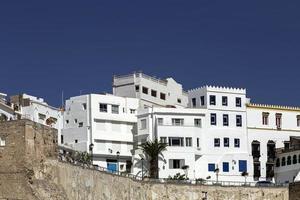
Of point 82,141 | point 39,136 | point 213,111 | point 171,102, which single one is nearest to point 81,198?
point 39,136

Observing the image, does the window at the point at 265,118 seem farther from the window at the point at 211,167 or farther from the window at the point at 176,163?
the window at the point at 176,163

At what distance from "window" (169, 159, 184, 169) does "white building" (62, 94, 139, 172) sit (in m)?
4.74

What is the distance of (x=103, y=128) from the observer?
94562 mm

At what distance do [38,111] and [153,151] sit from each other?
1425 cm

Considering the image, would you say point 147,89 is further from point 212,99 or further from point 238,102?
point 238,102

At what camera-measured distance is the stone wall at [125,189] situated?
66688 millimetres

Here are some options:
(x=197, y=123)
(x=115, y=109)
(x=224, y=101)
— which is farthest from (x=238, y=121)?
(x=115, y=109)

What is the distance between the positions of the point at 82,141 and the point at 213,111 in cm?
1540

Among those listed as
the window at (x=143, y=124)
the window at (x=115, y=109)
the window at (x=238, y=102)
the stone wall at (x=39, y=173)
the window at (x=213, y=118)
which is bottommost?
the stone wall at (x=39, y=173)

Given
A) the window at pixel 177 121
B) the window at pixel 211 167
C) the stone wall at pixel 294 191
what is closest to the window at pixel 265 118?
the window at pixel 211 167

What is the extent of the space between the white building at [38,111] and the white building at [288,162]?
25.4m

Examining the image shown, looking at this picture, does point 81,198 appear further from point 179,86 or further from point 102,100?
point 179,86

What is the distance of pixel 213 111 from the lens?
97.1 m

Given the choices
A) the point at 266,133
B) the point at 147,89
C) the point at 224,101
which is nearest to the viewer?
the point at 224,101
